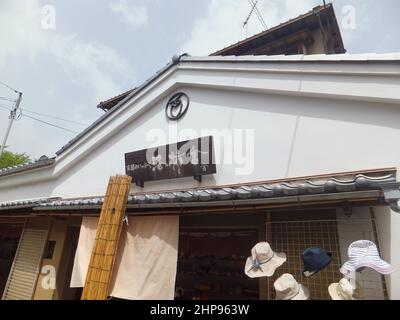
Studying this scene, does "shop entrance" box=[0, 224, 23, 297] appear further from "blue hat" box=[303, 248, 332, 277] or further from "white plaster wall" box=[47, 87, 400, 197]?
"blue hat" box=[303, 248, 332, 277]

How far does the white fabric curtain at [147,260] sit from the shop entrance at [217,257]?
115cm

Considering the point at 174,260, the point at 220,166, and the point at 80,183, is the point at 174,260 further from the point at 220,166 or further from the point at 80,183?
the point at 80,183

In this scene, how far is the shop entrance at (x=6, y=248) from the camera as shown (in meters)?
11.3

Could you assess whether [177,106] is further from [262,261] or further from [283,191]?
[262,261]

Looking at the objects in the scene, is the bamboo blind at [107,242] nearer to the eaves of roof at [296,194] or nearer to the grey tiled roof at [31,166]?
the eaves of roof at [296,194]

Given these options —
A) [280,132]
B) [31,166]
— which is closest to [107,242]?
[280,132]

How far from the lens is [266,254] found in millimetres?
4188

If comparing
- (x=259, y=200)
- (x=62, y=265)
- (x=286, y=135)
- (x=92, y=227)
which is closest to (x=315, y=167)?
(x=286, y=135)

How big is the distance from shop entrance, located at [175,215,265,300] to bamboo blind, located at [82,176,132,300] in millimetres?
2025

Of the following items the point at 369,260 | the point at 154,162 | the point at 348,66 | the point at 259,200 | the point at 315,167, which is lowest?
the point at 369,260

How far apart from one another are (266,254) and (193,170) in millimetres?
3051

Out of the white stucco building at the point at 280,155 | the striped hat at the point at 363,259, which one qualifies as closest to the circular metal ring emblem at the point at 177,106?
the white stucco building at the point at 280,155

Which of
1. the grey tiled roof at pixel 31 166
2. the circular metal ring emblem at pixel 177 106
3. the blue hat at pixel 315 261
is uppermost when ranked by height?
the circular metal ring emblem at pixel 177 106

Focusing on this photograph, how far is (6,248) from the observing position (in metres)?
11.8
